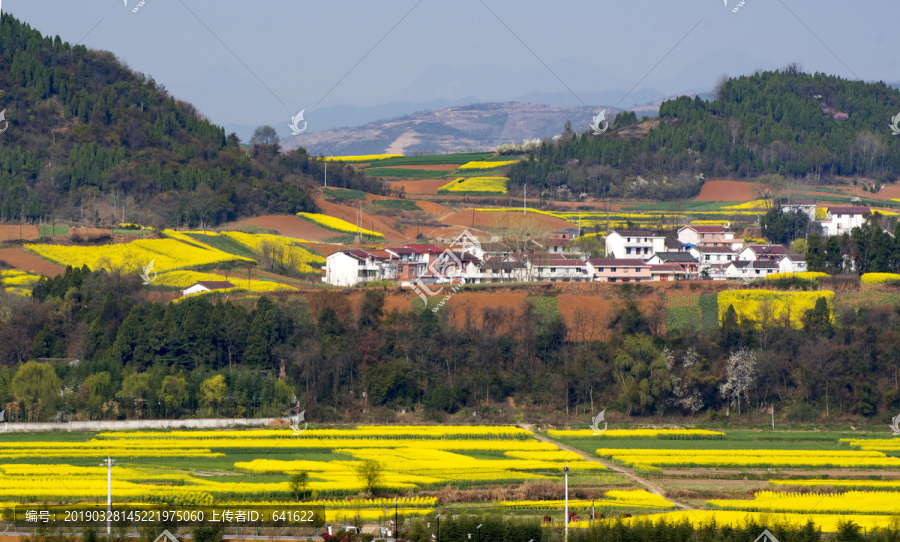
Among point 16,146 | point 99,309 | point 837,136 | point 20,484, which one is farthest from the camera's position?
point 837,136

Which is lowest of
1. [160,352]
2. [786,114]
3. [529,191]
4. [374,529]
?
[374,529]

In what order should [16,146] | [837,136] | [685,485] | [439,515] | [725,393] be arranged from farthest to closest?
[837,136] < [16,146] < [725,393] < [685,485] < [439,515]

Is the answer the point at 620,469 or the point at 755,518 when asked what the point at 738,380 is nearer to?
the point at 620,469

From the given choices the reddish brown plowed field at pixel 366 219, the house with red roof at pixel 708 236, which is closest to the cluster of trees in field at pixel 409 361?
the house with red roof at pixel 708 236

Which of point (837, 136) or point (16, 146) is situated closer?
point (16, 146)

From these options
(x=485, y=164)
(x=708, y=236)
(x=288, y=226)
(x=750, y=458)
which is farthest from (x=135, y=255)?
(x=485, y=164)

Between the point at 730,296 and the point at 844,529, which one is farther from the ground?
the point at 730,296

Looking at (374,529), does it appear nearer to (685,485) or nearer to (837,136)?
(685,485)

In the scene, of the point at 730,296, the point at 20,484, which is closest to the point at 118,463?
the point at 20,484
